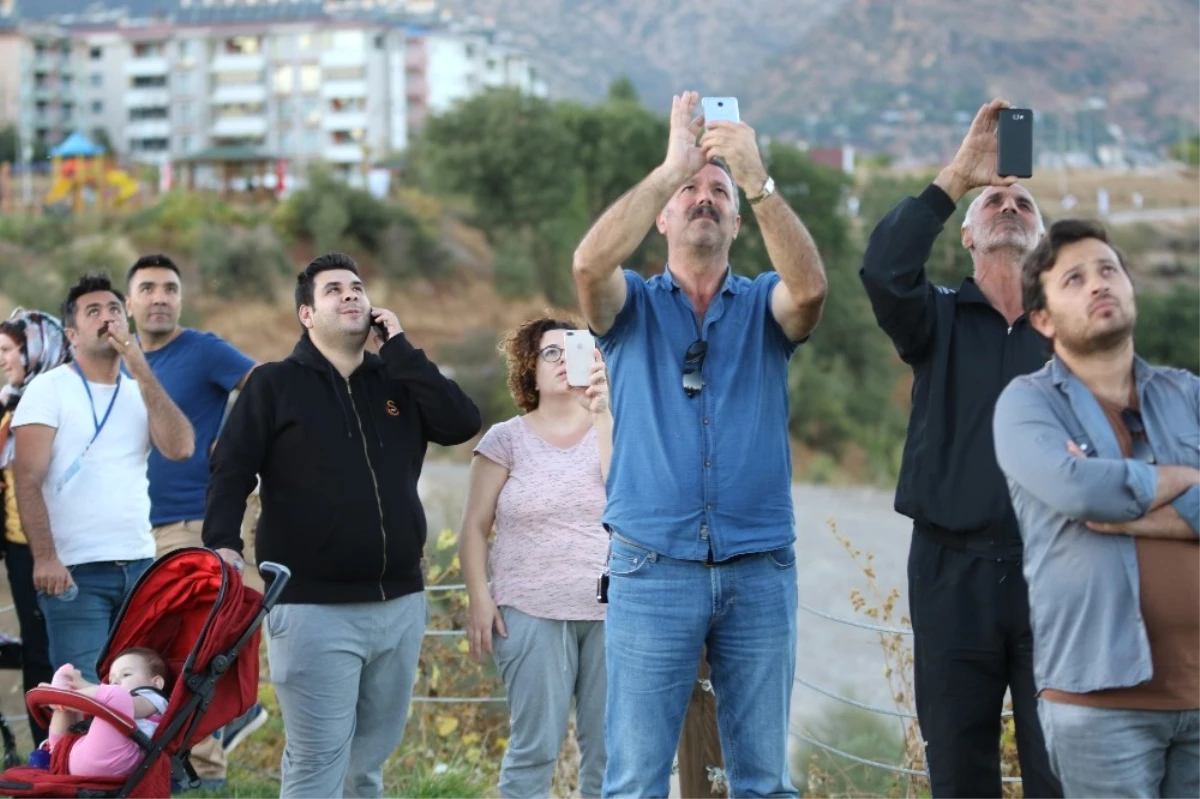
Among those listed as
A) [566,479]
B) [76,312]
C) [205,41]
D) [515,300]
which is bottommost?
[566,479]

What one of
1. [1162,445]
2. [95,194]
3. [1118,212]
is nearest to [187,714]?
[1162,445]

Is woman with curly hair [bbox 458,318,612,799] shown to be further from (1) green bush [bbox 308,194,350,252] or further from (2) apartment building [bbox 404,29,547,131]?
(2) apartment building [bbox 404,29,547,131]

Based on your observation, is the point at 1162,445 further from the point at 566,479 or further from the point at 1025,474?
the point at 566,479

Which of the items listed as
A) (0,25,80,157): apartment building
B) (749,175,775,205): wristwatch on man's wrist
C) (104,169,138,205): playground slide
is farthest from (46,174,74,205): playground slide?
(749,175,775,205): wristwatch on man's wrist

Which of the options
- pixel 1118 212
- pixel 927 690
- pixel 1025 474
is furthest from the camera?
pixel 1118 212

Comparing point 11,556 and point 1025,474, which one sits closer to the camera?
point 1025,474

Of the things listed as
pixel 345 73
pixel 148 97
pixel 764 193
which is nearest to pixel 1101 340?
pixel 764 193

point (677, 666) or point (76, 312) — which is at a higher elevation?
point (76, 312)

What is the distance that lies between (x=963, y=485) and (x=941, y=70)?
564 feet

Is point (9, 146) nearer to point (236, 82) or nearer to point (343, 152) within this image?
point (343, 152)

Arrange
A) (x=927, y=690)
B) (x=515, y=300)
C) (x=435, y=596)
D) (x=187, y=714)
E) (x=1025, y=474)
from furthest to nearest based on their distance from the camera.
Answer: (x=515, y=300), (x=435, y=596), (x=187, y=714), (x=927, y=690), (x=1025, y=474)

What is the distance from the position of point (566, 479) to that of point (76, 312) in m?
2.12

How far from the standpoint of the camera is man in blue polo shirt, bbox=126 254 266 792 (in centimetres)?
680

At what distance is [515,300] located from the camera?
58688 mm
